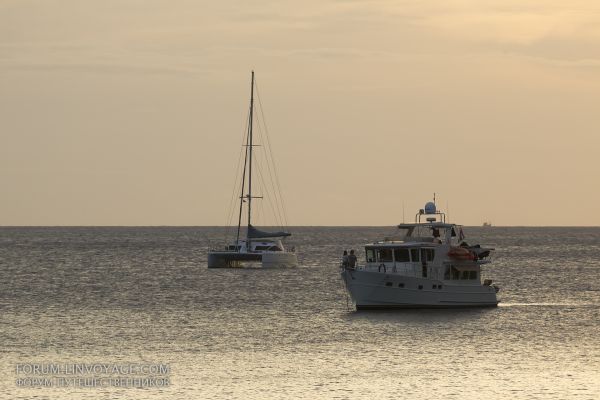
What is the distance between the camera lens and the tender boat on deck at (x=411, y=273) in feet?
250

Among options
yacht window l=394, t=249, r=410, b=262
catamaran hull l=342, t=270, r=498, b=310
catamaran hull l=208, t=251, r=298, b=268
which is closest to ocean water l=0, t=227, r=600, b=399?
catamaran hull l=342, t=270, r=498, b=310

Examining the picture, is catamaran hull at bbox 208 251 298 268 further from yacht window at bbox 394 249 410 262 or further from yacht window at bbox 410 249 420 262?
Answer: yacht window at bbox 410 249 420 262

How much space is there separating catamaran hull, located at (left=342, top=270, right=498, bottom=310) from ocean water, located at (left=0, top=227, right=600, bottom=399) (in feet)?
2.76

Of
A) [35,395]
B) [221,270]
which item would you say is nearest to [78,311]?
[35,395]

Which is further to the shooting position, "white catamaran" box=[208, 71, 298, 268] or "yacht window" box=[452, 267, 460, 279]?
"white catamaran" box=[208, 71, 298, 268]

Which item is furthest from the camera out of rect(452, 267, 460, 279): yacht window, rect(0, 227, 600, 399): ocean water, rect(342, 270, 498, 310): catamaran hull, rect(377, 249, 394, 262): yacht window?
rect(452, 267, 460, 279): yacht window

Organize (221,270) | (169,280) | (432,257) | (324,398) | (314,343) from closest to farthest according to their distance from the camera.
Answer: (324,398), (314,343), (432,257), (169,280), (221,270)

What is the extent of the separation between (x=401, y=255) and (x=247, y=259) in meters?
63.5

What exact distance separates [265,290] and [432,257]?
26975 mm

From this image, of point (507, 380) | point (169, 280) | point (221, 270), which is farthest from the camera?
point (221, 270)

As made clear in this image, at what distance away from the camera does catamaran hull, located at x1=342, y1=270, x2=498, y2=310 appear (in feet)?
250

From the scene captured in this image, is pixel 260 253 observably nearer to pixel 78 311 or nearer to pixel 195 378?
pixel 78 311

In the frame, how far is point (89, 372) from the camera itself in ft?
166

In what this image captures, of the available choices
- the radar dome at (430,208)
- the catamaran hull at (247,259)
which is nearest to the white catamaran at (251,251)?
the catamaran hull at (247,259)
